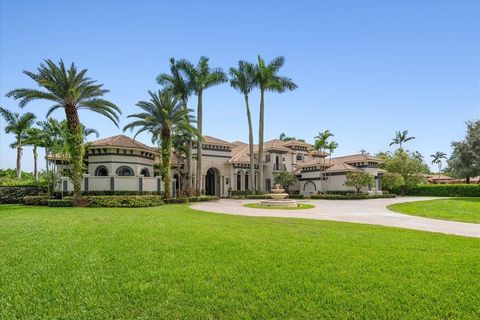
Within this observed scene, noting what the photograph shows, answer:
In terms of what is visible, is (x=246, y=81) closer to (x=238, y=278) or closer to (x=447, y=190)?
(x=447, y=190)

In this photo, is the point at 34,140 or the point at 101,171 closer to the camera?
the point at 101,171

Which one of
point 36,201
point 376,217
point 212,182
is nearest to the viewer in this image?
point 376,217

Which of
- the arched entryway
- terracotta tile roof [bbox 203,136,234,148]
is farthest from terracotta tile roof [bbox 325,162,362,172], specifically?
the arched entryway

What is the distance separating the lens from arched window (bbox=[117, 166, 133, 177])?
104 feet

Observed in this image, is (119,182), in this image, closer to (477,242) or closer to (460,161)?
(477,242)

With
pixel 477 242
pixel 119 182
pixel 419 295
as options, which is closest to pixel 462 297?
pixel 419 295

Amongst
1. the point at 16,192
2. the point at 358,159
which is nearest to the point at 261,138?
the point at 358,159

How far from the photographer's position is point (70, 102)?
1008 inches

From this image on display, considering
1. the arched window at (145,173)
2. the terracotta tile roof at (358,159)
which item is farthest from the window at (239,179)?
the arched window at (145,173)

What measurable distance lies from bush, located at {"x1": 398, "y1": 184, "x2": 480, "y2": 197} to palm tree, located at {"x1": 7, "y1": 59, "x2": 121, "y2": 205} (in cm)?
4534

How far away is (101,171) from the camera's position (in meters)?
31.9

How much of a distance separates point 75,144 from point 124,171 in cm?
735

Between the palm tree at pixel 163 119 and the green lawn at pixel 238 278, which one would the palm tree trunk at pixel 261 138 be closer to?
the palm tree at pixel 163 119

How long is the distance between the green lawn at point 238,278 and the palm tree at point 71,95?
1703cm
